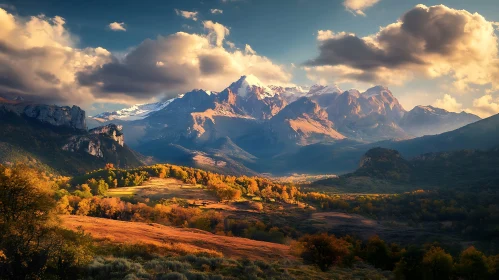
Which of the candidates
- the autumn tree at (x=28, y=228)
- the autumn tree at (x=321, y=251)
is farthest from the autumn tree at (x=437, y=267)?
the autumn tree at (x=28, y=228)

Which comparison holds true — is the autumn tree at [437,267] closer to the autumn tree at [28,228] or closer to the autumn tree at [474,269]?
the autumn tree at [474,269]

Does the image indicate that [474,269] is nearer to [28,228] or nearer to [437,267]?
[437,267]

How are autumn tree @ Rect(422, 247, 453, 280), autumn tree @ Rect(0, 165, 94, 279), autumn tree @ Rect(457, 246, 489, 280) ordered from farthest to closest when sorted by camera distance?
autumn tree @ Rect(457, 246, 489, 280) < autumn tree @ Rect(422, 247, 453, 280) < autumn tree @ Rect(0, 165, 94, 279)

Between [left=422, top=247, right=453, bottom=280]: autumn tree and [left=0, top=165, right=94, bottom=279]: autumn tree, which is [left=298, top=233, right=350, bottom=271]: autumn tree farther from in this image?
[left=0, top=165, right=94, bottom=279]: autumn tree

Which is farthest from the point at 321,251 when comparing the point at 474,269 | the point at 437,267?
the point at 474,269

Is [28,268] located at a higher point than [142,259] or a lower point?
higher

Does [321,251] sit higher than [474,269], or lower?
higher

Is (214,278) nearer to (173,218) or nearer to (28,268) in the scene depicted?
(28,268)

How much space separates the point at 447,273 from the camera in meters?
65.0

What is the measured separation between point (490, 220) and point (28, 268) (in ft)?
797

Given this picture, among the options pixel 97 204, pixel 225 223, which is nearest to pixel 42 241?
pixel 97 204

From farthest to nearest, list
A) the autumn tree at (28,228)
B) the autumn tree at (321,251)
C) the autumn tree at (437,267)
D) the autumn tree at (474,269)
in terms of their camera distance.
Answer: the autumn tree at (474,269), the autumn tree at (437,267), the autumn tree at (321,251), the autumn tree at (28,228)

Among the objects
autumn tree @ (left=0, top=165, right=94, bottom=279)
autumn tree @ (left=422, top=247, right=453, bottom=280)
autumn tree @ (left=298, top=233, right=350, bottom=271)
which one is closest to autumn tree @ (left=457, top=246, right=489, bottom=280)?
autumn tree @ (left=422, top=247, right=453, bottom=280)

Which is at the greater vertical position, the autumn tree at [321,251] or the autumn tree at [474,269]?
the autumn tree at [321,251]
